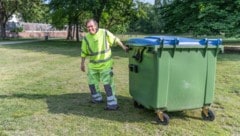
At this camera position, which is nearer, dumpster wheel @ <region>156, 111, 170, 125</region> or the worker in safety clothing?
dumpster wheel @ <region>156, 111, 170, 125</region>

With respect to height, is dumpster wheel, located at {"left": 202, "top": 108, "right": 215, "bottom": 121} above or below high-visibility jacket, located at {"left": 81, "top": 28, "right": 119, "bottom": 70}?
below

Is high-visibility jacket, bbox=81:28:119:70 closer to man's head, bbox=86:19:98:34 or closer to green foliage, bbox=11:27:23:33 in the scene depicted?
man's head, bbox=86:19:98:34

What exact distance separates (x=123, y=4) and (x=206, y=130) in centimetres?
2462

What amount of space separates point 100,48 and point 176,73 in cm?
141

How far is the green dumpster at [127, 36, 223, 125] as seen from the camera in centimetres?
462

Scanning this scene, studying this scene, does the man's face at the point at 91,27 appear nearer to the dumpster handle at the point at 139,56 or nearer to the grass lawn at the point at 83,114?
the dumpster handle at the point at 139,56

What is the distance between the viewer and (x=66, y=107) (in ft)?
18.4

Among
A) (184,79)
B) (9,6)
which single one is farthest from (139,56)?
(9,6)

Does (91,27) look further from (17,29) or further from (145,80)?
(17,29)

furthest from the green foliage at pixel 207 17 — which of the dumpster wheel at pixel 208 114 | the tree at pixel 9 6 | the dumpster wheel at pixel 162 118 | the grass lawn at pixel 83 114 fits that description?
the tree at pixel 9 6

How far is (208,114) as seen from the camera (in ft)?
16.6

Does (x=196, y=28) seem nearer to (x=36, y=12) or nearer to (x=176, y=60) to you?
(x=176, y=60)

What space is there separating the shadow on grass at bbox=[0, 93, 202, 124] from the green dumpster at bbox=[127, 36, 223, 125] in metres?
0.33

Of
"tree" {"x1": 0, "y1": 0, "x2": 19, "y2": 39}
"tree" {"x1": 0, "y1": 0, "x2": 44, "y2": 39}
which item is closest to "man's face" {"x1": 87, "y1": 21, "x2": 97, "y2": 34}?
"tree" {"x1": 0, "y1": 0, "x2": 44, "y2": 39}
